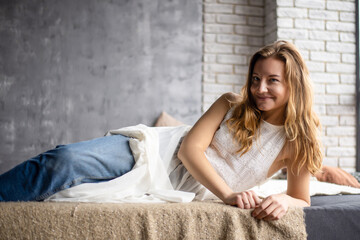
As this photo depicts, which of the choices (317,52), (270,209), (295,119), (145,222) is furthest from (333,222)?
(317,52)

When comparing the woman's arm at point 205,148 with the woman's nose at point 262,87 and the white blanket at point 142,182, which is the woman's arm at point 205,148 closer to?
the white blanket at point 142,182

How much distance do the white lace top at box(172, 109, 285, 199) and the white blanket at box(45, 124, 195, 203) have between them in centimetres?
14

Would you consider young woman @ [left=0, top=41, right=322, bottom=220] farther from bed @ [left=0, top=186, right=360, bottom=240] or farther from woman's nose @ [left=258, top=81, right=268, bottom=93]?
bed @ [left=0, top=186, right=360, bottom=240]

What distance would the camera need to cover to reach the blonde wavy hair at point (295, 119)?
1557 mm

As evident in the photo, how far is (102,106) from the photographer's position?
3.34 m

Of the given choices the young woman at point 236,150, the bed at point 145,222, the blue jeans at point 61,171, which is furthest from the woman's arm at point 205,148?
the blue jeans at point 61,171

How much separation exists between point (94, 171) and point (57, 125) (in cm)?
194

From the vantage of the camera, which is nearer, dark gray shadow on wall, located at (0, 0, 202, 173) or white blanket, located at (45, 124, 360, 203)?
white blanket, located at (45, 124, 360, 203)

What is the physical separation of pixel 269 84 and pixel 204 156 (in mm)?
395

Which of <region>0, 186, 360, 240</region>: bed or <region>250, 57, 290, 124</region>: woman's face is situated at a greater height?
<region>250, 57, 290, 124</region>: woman's face

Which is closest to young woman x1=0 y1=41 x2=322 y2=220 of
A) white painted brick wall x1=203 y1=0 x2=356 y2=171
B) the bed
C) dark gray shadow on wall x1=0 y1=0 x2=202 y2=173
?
the bed

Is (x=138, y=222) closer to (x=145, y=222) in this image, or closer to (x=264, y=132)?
(x=145, y=222)

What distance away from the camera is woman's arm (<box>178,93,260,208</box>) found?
135 cm

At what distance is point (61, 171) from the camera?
140 cm
